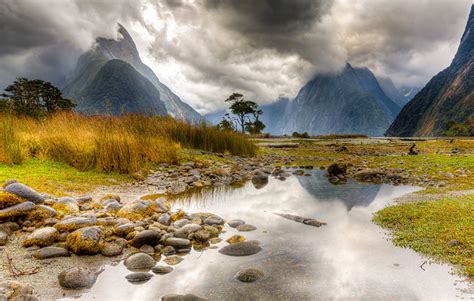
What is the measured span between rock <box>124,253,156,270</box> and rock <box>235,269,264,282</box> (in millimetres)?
1170

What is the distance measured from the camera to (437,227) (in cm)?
466

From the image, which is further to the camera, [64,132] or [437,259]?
[64,132]

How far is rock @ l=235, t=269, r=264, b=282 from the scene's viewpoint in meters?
3.21

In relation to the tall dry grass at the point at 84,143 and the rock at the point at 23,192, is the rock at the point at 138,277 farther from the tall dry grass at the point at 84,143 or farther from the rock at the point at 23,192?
the tall dry grass at the point at 84,143

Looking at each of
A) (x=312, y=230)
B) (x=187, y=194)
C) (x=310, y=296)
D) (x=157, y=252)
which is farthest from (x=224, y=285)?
(x=187, y=194)

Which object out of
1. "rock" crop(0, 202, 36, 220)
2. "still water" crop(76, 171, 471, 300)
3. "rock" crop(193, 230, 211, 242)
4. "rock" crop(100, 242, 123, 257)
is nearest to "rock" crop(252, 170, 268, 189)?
"still water" crop(76, 171, 471, 300)

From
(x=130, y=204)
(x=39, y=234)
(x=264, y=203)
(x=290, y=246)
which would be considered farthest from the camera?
(x=264, y=203)

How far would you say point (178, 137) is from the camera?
15.4 meters

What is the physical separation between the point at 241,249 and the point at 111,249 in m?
1.85

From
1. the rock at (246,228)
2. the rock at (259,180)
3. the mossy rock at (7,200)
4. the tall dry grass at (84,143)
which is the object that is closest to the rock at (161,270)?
the rock at (246,228)

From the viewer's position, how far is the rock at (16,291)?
251 cm

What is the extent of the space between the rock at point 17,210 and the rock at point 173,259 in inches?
99.1

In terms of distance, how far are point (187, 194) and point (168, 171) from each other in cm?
269

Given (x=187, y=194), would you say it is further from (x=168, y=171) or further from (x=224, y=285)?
(x=224, y=285)
